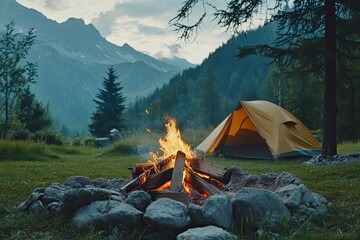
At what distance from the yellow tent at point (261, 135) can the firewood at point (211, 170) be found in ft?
28.2

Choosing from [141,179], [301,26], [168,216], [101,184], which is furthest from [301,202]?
[301,26]

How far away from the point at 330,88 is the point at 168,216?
9736 millimetres

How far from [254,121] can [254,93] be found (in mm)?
67527

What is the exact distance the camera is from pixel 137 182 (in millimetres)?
6082

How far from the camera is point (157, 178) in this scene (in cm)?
613

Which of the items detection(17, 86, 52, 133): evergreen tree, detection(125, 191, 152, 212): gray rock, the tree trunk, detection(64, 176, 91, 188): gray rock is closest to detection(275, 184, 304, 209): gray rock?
detection(125, 191, 152, 212): gray rock

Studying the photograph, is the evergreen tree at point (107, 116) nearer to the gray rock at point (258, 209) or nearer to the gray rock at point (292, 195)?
the gray rock at point (292, 195)

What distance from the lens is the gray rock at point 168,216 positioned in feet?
14.5

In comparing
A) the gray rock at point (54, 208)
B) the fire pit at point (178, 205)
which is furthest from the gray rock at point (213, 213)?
the gray rock at point (54, 208)

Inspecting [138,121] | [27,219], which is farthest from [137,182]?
[138,121]

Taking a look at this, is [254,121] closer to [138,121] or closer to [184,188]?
[184,188]

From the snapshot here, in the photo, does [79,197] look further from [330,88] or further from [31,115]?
[31,115]

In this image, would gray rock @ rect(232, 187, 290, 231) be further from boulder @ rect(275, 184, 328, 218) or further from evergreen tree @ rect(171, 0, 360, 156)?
evergreen tree @ rect(171, 0, 360, 156)

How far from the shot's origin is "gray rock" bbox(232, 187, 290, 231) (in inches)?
183
